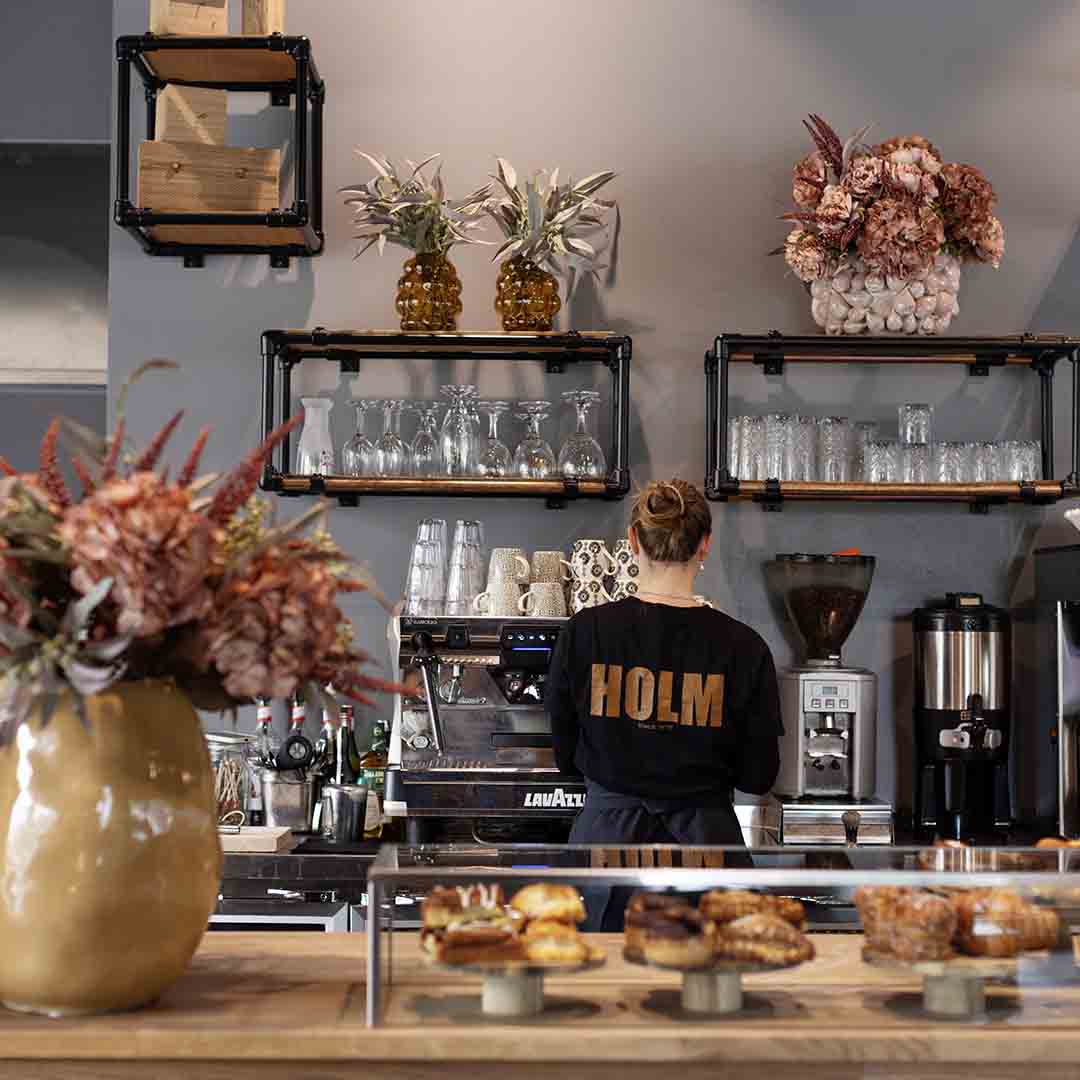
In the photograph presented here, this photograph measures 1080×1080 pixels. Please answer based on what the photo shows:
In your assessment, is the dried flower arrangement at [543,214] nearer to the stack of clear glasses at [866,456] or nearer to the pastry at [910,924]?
the stack of clear glasses at [866,456]

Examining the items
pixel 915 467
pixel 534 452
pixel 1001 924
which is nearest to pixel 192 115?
A: pixel 534 452

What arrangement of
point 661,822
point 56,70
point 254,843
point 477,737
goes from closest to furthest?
point 661,822 → point 254,843 → point 477,737 → point 56,70

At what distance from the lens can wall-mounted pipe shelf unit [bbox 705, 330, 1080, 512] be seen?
3805 millimetres

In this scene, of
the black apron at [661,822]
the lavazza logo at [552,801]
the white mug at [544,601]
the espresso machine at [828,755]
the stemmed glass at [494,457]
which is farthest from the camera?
the stemmed glass at [494,457]

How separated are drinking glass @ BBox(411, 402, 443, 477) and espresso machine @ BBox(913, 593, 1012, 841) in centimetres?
134

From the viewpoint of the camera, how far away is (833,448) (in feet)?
12.7

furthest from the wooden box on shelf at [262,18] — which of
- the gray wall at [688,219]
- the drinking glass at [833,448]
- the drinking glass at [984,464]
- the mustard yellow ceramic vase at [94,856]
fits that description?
the mustard yellow ceramic vase at [94,856]

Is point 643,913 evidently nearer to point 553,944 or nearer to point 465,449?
point 553,944

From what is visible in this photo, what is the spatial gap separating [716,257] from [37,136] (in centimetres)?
207

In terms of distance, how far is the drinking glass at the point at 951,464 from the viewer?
3.85 meters

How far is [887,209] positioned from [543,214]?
877 millimetres

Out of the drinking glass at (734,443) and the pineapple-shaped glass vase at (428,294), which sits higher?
the pineapple-shaped glass vase at (428,294)

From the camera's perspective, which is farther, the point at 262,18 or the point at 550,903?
the point at 262,18

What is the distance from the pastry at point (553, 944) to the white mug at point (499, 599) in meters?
2.25
